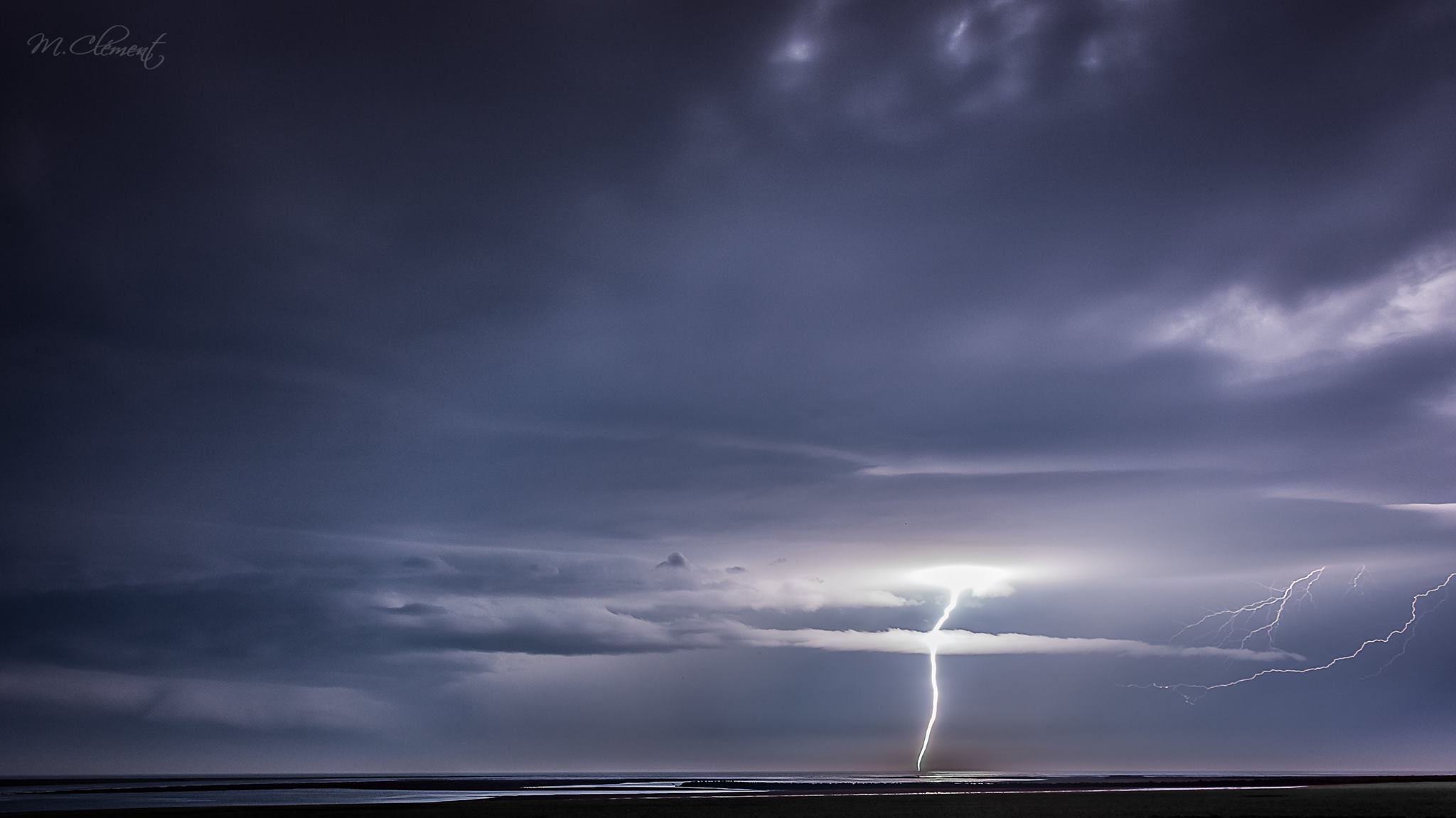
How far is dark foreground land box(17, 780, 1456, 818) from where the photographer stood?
54.1 meters

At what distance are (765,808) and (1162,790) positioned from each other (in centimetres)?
3873

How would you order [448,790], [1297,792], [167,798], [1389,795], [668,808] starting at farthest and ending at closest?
[448,790] → [167,798] → [1297,792] → [1389,795] → [668,808]

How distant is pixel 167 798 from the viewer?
282 ft

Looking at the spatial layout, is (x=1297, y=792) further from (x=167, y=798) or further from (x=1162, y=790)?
(x=167, y=798)

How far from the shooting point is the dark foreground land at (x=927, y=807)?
54.1 meters

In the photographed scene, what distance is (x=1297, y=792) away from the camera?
256 ft

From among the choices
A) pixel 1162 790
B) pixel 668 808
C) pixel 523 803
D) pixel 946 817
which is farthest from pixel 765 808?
pixel 1162 790

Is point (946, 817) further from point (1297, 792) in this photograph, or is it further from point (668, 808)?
point (1297, 792)

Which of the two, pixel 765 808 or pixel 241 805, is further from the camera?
pixel 241 805

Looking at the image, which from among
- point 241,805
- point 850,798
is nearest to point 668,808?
point 850,798

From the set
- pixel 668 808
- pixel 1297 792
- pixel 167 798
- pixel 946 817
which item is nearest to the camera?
pixel 946 817

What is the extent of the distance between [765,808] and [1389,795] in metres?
45.5

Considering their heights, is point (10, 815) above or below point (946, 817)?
above

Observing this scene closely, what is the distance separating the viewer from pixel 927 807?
6006cm
